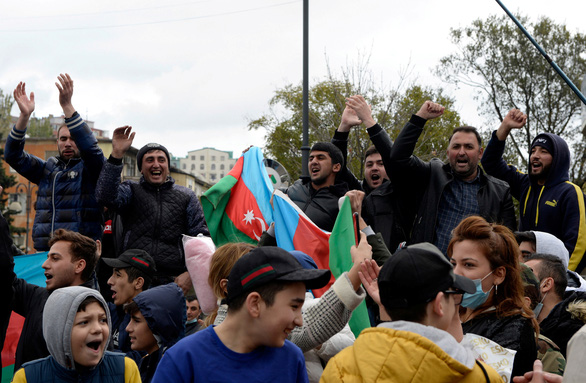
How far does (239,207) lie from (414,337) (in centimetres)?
448

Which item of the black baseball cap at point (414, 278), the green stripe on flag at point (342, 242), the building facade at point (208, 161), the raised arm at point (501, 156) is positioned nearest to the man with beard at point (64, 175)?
the green stripe on flag at point (342, 242)

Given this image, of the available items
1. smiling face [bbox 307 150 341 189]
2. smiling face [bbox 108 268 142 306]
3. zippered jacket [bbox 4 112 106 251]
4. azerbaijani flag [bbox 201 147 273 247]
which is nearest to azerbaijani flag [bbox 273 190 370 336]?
smiling face [bbox 307 150 341 189]

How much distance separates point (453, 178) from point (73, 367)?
3575 mm

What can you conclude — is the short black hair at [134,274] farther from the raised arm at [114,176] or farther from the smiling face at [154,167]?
the smiling face at [154,167]

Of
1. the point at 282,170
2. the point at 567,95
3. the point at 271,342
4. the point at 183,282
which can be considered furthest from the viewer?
the point at 567,95

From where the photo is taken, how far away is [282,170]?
11.6 m

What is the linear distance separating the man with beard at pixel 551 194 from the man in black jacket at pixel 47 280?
3.86m

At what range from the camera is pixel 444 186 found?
5.74 meters

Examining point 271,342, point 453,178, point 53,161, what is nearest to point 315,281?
point 271,342

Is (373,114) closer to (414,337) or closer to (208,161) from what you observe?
(414,337)

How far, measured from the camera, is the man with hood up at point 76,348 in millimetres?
3631

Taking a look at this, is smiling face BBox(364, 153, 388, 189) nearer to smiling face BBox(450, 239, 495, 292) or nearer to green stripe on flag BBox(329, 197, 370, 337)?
green stripe on flag BBox(329, 197, 370, 337)

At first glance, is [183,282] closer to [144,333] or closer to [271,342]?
[144,333]

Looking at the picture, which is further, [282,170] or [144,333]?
[282,170]
